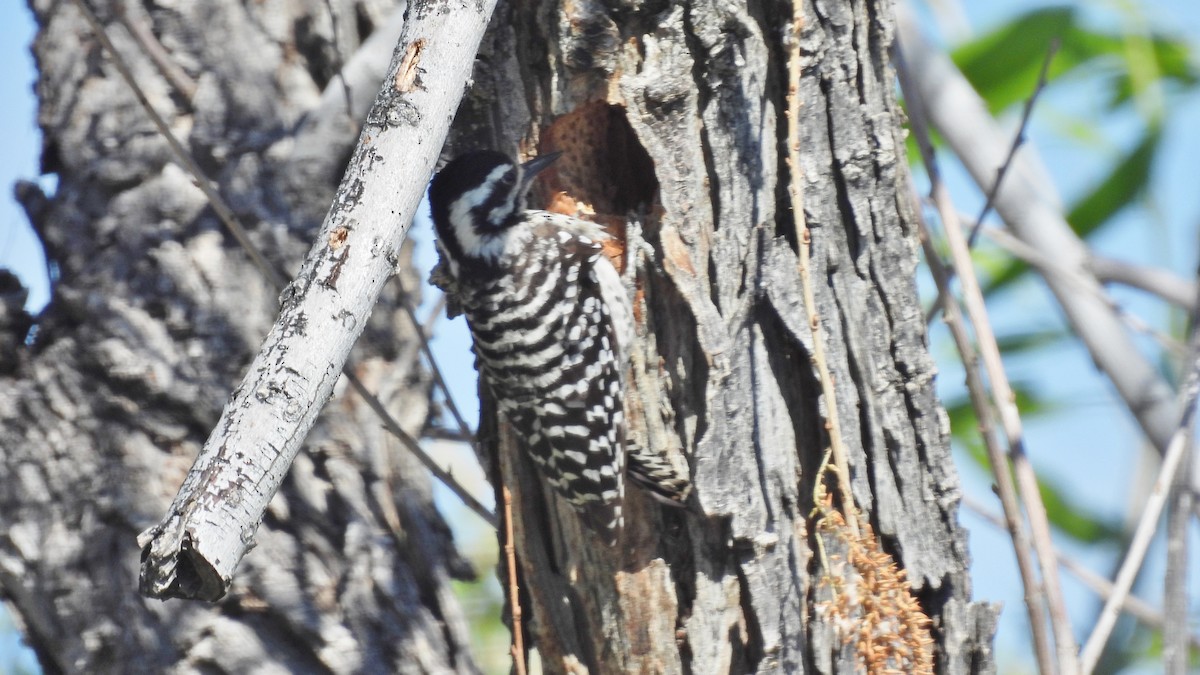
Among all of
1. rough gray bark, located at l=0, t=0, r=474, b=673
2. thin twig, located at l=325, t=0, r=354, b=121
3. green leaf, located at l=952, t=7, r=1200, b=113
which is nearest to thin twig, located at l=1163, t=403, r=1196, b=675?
rough gray bark, located at l=0, t=0, r=474, b=673

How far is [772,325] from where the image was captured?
2.69 metres

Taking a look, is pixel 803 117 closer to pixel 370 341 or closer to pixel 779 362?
pixel 779 362

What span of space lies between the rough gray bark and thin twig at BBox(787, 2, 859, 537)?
1.52 m

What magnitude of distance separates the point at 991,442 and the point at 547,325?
1.28 m

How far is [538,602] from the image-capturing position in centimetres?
300

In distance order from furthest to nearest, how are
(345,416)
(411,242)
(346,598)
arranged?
(411,242) < (345,416) < (346,598)

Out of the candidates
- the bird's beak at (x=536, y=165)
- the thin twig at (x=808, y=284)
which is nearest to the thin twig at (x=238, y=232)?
the bird's beak at (x=536, y=165)

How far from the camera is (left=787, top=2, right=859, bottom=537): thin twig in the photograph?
2471 mm

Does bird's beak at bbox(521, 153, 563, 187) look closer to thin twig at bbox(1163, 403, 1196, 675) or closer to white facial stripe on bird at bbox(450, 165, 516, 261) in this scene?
white facial stripe on bird at bbox(450, 165, 516, 261)

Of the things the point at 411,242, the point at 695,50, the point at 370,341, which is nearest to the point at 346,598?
the point at 370,341

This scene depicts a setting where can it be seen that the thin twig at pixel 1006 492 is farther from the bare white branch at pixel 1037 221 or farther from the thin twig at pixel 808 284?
the bare white branch at pixel 1037 221

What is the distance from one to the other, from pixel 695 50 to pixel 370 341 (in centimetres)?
161

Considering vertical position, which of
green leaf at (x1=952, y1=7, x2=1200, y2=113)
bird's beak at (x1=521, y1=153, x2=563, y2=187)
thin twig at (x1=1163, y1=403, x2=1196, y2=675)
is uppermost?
green leaf at (x1=952, y1=7, x2=1200, y2=113)

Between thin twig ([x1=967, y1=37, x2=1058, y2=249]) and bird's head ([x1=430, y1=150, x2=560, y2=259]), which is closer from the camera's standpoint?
thin twig ([x1=967, y1=37, x2=1058, y2=249])
